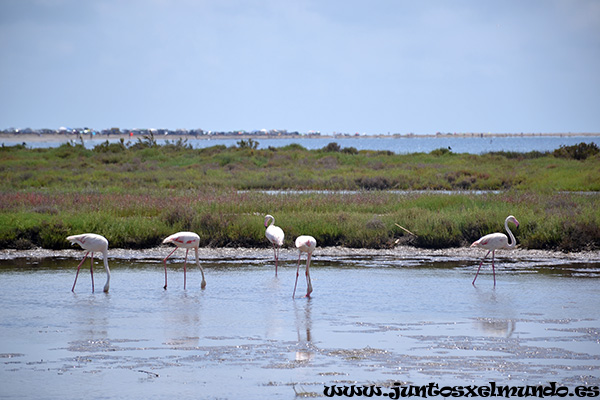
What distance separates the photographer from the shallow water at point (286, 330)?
297 inches

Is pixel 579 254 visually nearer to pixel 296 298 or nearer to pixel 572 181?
pixel 296 298

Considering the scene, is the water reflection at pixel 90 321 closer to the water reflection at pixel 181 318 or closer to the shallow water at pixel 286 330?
the shallow water at pixel 286 330

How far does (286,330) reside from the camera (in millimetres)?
9727

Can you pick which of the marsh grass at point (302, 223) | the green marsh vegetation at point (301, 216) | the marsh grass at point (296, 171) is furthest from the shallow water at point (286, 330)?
the marsh grass at point (296, 171)

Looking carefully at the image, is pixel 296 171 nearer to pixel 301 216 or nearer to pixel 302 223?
pixel 301 216

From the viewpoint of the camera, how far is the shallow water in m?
7.54

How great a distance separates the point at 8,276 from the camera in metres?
13.7

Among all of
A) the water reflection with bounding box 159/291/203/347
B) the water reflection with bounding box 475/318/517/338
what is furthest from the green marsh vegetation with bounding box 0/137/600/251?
the water reflection with bounding box 475/318/517/338

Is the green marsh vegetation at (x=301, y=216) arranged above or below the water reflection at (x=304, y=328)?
above

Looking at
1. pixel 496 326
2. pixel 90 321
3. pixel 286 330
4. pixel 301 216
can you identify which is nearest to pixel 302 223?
pixel 301 216

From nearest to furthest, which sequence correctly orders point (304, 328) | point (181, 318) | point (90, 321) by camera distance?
1. point (304, 328)
2. point (90, 321)
3. point (181, 318)

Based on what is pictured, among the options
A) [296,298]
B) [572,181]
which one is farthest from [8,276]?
[572,181]

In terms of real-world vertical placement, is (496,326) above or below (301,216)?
below

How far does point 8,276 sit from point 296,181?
2186cm
